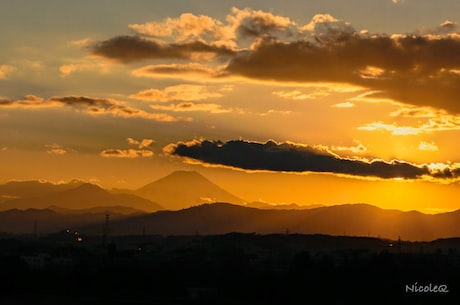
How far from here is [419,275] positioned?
11000cm

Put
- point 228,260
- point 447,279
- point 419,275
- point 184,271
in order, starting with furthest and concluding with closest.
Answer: point 228,260, point 184,271, point 419,275, point 447,279

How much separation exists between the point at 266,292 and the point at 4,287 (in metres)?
26.5

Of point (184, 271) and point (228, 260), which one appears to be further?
point (228, 260)

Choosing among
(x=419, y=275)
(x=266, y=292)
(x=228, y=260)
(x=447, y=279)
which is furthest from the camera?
(x=228, y=260)

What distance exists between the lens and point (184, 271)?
118 m

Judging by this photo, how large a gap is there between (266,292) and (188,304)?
10402mm

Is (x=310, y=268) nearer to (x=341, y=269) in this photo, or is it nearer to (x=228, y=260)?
(x=341, y=269)

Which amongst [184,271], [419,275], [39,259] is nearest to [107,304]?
[184,271]

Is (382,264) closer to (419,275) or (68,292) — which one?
(419,275)

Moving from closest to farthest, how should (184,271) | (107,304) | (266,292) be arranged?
1. (107,304)
2. (266,292)
3. (184,271)

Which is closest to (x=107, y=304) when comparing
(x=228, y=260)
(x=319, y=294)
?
(x=319, y=294)

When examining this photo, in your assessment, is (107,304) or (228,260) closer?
(107,304)

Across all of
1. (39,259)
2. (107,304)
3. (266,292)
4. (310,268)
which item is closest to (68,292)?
(107,304)

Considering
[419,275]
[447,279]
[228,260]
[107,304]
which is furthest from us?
[228,260]
